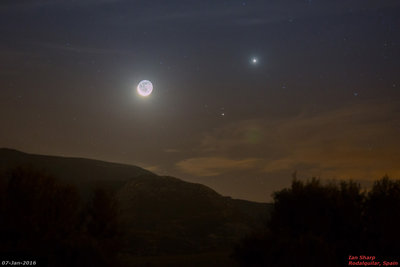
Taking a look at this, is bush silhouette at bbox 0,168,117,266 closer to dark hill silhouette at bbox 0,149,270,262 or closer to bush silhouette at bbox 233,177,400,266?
bush silhouette at bbox 233,177,400,266

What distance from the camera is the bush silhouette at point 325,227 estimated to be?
2777 cm

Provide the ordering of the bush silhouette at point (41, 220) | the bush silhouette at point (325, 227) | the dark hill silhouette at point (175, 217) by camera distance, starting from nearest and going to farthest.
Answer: the bush silhouette at point (325, 227), the bush silhouette at point (41, 220), the dark hill silhouette at point (175, 217)

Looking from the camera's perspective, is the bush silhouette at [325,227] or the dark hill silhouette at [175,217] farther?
the dark hill silhouette at [175,217]

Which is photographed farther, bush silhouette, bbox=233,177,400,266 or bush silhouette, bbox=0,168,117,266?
bush silhouette, bbox=0,168,117,266

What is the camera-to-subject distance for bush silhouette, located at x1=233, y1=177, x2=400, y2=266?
27766mm

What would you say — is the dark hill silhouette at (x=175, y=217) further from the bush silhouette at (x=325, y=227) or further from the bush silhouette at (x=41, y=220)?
the bush silhouette at (x=325, y=227)

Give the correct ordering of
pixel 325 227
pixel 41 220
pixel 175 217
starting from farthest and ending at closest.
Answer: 1. pixel 175 217
2. pixel 41 220
3. pixel 325 227

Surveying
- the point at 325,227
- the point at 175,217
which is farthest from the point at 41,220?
the point at 175,217

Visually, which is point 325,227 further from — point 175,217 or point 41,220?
point 175,217

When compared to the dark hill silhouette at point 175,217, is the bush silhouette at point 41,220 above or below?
below

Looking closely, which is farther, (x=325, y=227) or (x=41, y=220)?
(x=41, y=220)

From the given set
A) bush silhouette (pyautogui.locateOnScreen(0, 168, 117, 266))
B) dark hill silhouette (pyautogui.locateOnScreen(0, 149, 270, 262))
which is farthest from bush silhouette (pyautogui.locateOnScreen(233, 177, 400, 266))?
dark hill silhouette (pyautogui.locateOnScreen(0, 149, 270, 262))

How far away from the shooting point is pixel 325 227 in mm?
34094

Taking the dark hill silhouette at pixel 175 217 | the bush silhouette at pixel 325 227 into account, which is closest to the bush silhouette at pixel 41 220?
the bush silhouette at pixel 325 227
